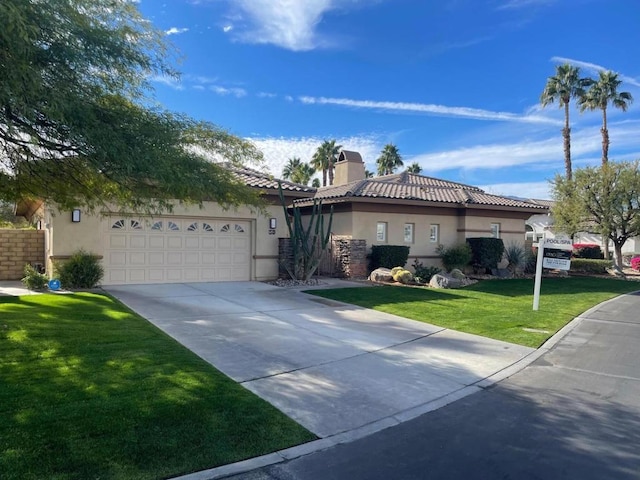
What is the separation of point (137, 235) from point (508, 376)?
40.4ft

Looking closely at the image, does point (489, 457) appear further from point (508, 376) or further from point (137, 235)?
point (137, 235)

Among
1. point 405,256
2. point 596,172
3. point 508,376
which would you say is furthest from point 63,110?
point 596,172

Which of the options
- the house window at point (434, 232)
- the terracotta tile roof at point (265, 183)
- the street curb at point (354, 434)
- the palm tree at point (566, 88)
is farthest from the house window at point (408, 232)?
the palm tree at point (566, 88)

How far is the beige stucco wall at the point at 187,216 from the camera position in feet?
45.5

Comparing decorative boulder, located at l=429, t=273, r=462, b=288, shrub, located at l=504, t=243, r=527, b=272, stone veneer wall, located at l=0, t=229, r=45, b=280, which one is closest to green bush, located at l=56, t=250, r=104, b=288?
stone veneer wall, located at l=0, t=229, r=45, b=280

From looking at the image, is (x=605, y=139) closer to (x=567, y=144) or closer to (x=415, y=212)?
(x=567, y=144)

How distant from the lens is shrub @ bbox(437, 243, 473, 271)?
69.8 ft

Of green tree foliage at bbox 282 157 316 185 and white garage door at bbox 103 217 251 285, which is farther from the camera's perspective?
green tree foliage at bbox 282 157 316 185

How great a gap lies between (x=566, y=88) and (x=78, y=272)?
36163 mm

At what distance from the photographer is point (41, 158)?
7.34m

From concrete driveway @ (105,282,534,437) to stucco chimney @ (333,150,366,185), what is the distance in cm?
1355

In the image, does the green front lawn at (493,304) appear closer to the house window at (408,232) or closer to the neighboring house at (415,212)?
the neighboring house at (415,212)

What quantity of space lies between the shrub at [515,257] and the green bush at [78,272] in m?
18.3

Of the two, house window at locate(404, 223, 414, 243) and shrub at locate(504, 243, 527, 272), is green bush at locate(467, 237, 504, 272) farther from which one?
house window at locate(404, 223, 414, 243)
